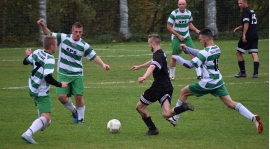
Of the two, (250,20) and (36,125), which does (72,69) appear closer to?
(36,125)

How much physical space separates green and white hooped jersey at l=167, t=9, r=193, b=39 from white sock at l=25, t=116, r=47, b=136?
843 cm

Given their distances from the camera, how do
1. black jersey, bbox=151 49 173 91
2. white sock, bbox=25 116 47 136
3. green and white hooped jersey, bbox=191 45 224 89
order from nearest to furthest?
white sock, bbox=25 116 47 136
black jersey, bbox=151 49 173 91
green and white hooped jersey, bbox=191 45 224 89

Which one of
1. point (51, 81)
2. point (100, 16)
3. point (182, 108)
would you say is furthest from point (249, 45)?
point (100, 16)

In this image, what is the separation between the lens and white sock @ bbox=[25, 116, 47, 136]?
908cm

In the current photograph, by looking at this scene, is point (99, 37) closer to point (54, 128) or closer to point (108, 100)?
point (108, 100)

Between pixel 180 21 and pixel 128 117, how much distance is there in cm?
629

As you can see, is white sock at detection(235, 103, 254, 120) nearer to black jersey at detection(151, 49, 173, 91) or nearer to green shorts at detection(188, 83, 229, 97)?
green shorts at detection(188, 83, 229, 97)

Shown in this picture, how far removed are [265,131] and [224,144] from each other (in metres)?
1.26

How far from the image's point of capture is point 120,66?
20.0 meters

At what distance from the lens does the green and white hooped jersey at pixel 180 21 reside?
56.3 ft

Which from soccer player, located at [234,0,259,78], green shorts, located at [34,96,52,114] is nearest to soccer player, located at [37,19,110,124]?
green shorts, located at [34,96,52,114]

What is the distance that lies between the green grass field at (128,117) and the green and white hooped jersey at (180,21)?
4.03 feet

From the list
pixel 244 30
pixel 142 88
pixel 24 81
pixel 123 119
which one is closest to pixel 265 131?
pixel 123 119

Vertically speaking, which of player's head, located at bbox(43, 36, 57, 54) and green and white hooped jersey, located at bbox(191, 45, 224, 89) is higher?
player's head, located at bbox(43, 36, 57, 54)
